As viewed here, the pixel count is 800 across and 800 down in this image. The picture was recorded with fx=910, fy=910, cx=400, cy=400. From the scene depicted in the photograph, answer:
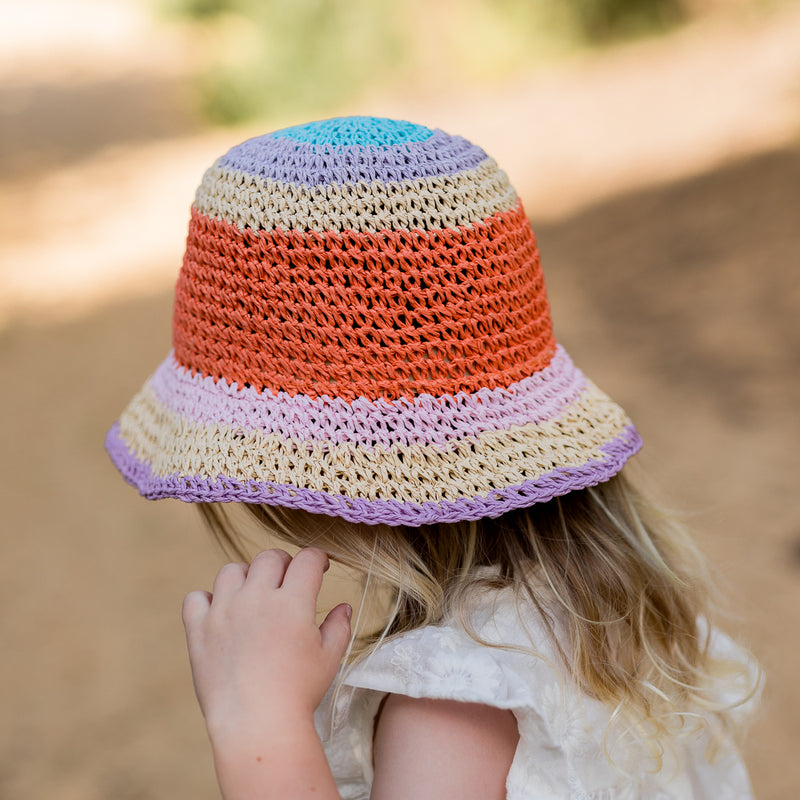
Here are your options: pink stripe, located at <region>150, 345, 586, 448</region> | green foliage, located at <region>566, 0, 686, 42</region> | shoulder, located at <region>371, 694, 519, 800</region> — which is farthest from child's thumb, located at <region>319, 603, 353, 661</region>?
green foliage, located at <region>566, 0, 686, 42</region>

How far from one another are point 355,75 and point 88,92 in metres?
6.34

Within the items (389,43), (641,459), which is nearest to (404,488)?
(641,459)

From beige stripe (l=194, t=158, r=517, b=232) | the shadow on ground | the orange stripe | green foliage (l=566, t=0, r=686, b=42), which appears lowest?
the shadow on ground

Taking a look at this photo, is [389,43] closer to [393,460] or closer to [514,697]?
[393,460]

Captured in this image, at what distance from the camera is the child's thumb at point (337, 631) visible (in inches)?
45.7

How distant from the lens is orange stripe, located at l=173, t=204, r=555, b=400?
1.21m

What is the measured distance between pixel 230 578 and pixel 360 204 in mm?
525

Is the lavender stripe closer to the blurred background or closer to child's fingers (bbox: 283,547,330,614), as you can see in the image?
child's fingers (bbox: 283,547,330,614)

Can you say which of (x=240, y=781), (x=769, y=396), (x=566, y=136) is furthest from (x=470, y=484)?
(x=566, y=136)

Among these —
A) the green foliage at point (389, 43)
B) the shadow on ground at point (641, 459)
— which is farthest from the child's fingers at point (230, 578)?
the green foliage at point (389, 43)

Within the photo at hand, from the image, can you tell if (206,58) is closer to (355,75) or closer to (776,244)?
(355,75)

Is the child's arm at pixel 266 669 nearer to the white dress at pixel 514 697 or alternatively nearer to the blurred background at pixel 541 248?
the white dress at pixel 514 697

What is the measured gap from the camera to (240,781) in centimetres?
105

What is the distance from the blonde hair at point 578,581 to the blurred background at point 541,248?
3.82 ft
